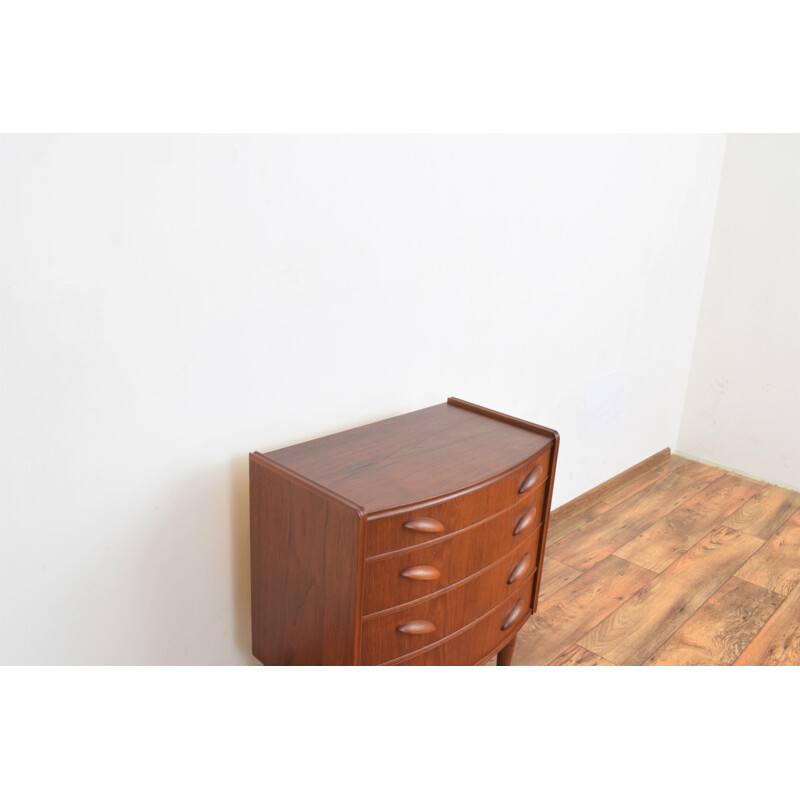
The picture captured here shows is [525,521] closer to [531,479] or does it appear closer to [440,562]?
[531,479]

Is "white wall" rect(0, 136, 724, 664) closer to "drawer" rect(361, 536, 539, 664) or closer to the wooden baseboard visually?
"drawer" rect(361, 536, 539, 664)

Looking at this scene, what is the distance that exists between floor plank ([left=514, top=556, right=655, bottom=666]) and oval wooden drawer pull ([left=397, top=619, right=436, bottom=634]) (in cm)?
55

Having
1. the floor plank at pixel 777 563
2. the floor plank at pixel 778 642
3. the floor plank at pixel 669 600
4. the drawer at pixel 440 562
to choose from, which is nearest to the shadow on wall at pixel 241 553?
the drawer at pixel 440 562

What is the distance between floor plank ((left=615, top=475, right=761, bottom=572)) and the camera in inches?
94.0

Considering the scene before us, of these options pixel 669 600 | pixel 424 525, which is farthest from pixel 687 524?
pixel 424 525

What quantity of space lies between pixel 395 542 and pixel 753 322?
2.23 meters

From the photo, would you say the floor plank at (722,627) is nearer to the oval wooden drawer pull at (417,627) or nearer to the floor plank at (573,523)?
the floor plank at (573,523)

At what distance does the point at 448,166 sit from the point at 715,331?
5.81ft

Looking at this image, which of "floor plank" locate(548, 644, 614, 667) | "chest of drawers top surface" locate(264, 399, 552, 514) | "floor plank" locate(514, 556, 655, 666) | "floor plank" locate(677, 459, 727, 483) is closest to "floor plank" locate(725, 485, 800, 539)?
"floor plank" locate(677, 459, 727, 483)

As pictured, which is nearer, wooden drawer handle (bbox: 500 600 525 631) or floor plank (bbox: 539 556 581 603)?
wooden drawer handle (bbox: 500 600 525 631)

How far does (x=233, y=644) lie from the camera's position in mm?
1631

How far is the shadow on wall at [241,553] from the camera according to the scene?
1.54 meters

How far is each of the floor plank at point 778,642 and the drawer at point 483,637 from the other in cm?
65

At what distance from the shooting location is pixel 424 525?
4.33 feet
